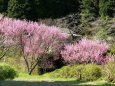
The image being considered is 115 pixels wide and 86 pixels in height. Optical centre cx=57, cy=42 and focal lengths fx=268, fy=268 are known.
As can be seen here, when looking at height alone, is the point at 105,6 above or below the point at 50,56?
above

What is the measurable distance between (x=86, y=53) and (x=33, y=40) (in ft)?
24.0

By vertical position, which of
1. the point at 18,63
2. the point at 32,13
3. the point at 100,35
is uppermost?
the point at 32,13

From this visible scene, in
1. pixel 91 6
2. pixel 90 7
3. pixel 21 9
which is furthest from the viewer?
pixel 91 6

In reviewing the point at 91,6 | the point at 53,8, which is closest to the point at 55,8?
the point at 53,8

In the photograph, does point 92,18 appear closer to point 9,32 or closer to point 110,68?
point 9,32

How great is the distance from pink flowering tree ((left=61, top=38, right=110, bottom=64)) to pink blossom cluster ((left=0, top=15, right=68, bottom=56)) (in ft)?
7.85

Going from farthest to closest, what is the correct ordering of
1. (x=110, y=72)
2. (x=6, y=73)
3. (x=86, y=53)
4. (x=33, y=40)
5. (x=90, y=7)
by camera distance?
(x=90, y=7)
(x=33, y=40)
(x=86, y=53)
(x=110, y=72)
(x=6, y=73)

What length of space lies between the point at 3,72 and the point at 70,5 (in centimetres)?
4976

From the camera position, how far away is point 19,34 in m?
30.2

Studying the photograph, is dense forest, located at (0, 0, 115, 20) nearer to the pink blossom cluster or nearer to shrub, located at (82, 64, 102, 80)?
the pink blossom cluster

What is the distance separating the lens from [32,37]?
104 feet

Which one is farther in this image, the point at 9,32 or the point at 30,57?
the point at 30,57

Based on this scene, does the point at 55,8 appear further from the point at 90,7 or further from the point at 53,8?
the point at 90,7

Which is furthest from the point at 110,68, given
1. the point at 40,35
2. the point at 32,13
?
the point at 32,13
